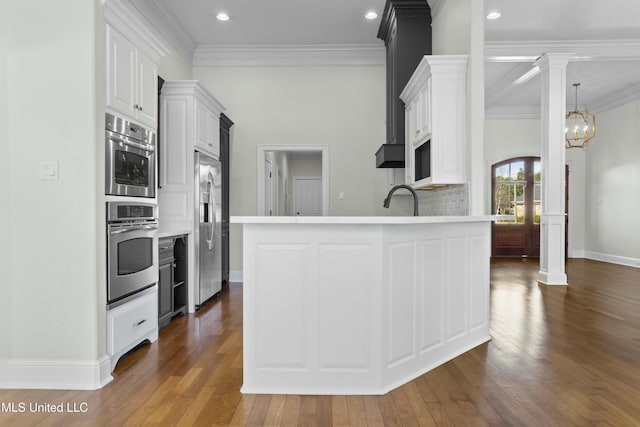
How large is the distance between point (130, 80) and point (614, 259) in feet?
29.1

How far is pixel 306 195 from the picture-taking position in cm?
1206

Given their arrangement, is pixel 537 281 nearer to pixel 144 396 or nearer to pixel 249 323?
pixel 249 323

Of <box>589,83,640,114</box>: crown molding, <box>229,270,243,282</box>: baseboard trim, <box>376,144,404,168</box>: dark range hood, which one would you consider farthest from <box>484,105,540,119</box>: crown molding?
<box>229,270,243,282</box>: baseboard trim

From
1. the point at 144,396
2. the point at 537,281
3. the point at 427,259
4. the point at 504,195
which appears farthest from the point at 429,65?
the point at 504,195

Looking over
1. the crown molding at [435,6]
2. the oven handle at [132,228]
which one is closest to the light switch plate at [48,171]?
the oven handle at [132,228]

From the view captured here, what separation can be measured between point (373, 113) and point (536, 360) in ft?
12.7

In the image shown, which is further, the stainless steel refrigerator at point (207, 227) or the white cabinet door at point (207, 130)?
the white cabinet door at point (207, 130)

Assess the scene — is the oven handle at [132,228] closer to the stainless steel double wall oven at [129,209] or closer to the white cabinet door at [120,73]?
the stainless steel double wall oven at [129,209]

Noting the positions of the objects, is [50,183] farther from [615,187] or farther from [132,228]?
[615,187]

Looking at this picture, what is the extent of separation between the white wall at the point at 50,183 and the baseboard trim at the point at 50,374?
4 cm

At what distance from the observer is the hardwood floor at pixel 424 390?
6.57 ft

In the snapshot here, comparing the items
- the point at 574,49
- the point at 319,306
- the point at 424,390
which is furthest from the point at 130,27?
the point at 574,49

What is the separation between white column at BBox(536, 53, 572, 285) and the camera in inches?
221

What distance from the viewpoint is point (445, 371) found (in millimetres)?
2592
